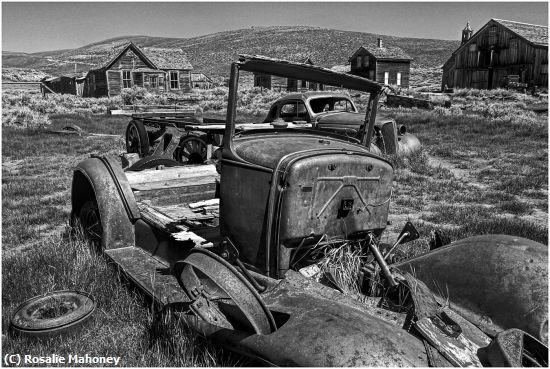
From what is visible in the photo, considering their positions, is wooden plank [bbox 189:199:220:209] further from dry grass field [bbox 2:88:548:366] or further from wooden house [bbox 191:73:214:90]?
wooden house [bbox 191:73:214:90]

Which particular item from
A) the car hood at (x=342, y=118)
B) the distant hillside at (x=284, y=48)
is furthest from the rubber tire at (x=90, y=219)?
the distant hillside at (x=284, y=48)

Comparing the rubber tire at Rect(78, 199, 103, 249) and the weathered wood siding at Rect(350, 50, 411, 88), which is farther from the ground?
the weathered wood siding at Rect(350, 50, 411, 88)

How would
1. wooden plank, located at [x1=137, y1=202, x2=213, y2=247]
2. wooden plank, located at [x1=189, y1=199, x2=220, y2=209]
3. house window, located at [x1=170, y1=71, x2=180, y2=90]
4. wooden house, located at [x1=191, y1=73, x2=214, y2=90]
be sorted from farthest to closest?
wooden house, located at [x1=191, y1=73, x2=214, y2=90], house window, located at [x1=170, y1=71, x2=180, y2=90], wooden plank, located at [x1=189, y1=199, x2=220, y2=209], wooden plank, located at [x1=137, y1=202, x2=213, y2=247]

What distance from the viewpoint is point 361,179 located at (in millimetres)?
3414

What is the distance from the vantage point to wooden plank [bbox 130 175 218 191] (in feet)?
16.7

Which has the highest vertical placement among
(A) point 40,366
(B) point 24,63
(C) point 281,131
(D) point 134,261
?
(B) point 24,63

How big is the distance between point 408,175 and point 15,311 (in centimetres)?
811

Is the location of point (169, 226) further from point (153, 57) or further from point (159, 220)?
point (153, 57)

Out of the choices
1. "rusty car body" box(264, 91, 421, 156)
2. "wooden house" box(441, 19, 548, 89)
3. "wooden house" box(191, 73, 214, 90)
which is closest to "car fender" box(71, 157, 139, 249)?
"rusty car body" box(264, 91, 421, 156)

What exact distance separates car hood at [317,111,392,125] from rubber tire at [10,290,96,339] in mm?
8255

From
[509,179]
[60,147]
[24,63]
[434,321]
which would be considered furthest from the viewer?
[24,63]

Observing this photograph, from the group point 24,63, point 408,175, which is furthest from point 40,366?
point 24,63

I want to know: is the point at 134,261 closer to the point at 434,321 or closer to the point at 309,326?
the point at 309,326

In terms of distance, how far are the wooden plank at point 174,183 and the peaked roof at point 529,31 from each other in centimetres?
4040
